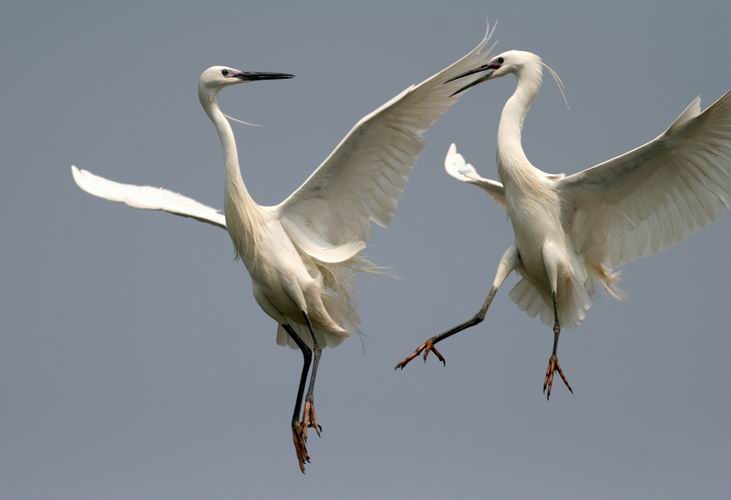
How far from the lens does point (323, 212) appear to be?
2036 cm

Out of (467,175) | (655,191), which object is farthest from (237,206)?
(655,191)

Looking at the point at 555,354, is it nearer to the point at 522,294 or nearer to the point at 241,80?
the point at 522,294

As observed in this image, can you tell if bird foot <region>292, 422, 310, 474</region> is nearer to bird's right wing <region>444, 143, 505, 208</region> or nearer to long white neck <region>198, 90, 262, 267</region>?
long white neck <region>198, 90, 262, 267</region>

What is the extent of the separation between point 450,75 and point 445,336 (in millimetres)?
2570

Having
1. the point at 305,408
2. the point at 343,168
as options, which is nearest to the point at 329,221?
the point at 343,168

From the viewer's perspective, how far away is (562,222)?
19719 millimetres

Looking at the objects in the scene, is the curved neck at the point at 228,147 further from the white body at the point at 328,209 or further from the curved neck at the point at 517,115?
the curved neck at the point at 517,115

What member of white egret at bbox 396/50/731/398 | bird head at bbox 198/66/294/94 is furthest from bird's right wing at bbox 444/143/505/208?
bird head at bbox 198/66/294/94

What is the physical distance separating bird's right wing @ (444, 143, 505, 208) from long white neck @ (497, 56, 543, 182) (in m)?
0.67

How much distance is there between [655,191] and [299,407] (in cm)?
425

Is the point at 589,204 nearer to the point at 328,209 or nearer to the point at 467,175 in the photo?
the point at 467,175

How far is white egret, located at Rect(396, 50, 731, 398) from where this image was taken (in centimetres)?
1909

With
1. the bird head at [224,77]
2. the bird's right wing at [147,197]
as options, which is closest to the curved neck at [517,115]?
the bird head at [224,77]

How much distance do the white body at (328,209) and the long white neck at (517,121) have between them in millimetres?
489
